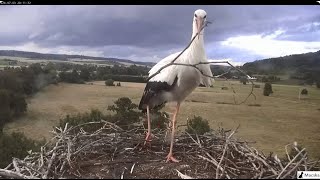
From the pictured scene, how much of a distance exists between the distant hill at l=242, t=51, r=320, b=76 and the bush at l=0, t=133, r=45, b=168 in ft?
10.4

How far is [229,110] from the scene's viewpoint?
495 cm

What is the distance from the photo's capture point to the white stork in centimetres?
281

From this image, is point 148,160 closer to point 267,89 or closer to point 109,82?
point 109,82

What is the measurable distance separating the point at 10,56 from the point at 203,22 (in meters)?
2.14

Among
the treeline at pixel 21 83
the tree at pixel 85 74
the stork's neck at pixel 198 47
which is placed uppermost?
the stork's neck at pixel 198 47

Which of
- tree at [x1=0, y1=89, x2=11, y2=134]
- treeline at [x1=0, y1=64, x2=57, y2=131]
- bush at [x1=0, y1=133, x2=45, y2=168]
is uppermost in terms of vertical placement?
treeline at [x1=0, y1=64, x2=57, y2=131]

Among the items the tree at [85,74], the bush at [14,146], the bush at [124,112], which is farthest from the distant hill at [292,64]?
the bush at [14,146]

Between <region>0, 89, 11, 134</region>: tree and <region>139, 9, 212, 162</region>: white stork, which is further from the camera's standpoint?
<region>0, 89, 11, 134</region>: tree

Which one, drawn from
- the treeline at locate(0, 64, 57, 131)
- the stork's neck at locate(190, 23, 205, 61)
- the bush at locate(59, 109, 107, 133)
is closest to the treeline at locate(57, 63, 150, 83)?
the treeline at locate(0, 64, 57, 131)

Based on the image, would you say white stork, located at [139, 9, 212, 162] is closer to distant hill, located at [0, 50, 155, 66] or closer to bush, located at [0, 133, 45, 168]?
distant hill, located at [0, 50, 155, 66]

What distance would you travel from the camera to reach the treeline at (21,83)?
178 inches

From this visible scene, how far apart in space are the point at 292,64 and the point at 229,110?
3.27ft

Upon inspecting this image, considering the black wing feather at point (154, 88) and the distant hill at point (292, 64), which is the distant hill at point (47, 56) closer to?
the black wing feather at point (154, 88)

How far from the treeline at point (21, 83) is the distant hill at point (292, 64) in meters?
2.20
